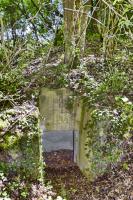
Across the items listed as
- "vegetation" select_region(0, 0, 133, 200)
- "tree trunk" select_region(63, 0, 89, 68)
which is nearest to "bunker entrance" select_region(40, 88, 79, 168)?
"vegetation" select_region(0, 0, 133, 200)

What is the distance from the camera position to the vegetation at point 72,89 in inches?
142

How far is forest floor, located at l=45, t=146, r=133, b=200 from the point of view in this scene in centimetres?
357

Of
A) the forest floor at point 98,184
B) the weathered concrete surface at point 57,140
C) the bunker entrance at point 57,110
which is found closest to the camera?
the forest floor at point 98,184

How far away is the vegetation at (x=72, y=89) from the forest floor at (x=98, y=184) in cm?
7

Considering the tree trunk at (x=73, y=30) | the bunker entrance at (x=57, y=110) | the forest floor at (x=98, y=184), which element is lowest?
the forest floor at (x=98, y=184)

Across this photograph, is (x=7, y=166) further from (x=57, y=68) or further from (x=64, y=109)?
(x=57, y=68)

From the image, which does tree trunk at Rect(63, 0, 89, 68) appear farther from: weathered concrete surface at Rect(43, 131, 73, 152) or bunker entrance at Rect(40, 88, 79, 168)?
weathered concrete surface at Rect(43, 131, 73, 152)

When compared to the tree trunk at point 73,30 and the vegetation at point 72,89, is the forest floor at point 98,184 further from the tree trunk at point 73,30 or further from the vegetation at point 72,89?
the tree trunk at point 73,30

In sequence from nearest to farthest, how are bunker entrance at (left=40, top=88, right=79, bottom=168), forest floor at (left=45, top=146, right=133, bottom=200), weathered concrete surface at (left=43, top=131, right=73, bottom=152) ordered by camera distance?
1. forest floor at (left=45, top=146, right=133, bottom=200)
2. bunker entrance at (left=40, top=88, right=79, bottom=168)
3. weathered concrete surface at (left=43, top=131, right=73, bottom=152)

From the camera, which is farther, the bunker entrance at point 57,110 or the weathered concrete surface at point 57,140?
the weathered concrete surface at point 57,140

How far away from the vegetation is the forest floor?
2.9 inches

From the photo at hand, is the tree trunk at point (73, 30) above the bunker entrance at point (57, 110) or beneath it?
above

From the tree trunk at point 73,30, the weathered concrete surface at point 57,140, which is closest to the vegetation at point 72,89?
the tree trunk at point 73,30

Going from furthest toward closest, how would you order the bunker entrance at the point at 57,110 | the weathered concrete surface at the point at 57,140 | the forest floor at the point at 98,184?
the weathered concrete surface at the point at 57,140
the bunker entrance at the point at 57,110
the forest floor at the point at 98,184
